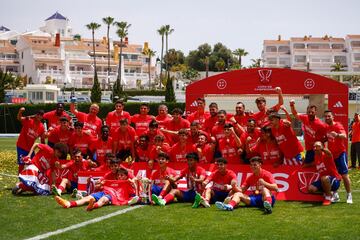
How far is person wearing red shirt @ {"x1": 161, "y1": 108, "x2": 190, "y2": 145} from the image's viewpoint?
42.6ft

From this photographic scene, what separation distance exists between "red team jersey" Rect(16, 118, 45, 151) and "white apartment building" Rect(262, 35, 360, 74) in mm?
101358

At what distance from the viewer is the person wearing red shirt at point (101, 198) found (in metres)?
10.2

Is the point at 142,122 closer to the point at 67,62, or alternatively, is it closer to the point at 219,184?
the point at 219,184

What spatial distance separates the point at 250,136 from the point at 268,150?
0.51 m

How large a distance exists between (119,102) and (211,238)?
643cm

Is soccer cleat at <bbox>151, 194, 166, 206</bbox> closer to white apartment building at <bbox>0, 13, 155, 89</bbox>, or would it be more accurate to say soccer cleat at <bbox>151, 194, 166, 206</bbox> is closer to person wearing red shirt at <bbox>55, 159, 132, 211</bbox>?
person wearing red shirt at <bbox>55, 159, 132, 211</bbox>

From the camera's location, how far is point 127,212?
10008 millimetres

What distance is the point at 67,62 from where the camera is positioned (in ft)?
324

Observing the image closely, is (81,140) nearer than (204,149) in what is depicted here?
No

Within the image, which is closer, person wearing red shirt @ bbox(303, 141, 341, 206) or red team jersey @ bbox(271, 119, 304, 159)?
person wearing red shirt @ bbox(303, 141, 341, 206)

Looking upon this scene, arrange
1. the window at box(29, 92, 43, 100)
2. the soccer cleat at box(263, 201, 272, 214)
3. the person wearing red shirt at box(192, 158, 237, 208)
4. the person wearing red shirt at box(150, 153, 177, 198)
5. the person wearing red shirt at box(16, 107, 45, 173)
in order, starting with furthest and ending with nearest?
the window at box(29, 92, 43, 100), the person wearing red shirt at box(16, 107, 45, 173), the person wearing red shirt at box(150, 153, 177, 198), the person wearing red shirt at box(192, 158, 237, 208), the soccer cleat at box(263, 201, 272, 214)

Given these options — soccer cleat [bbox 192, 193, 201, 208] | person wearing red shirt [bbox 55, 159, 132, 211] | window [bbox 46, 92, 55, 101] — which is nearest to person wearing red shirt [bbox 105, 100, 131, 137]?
person wearing red shirt [bbox 55, 159, 132, 211]

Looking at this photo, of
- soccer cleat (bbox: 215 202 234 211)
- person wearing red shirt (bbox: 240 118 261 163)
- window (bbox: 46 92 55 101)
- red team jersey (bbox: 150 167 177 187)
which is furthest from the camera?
window (bbox: 46 92 55 101)

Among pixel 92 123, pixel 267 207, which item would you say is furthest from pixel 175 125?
pixel 267 207
